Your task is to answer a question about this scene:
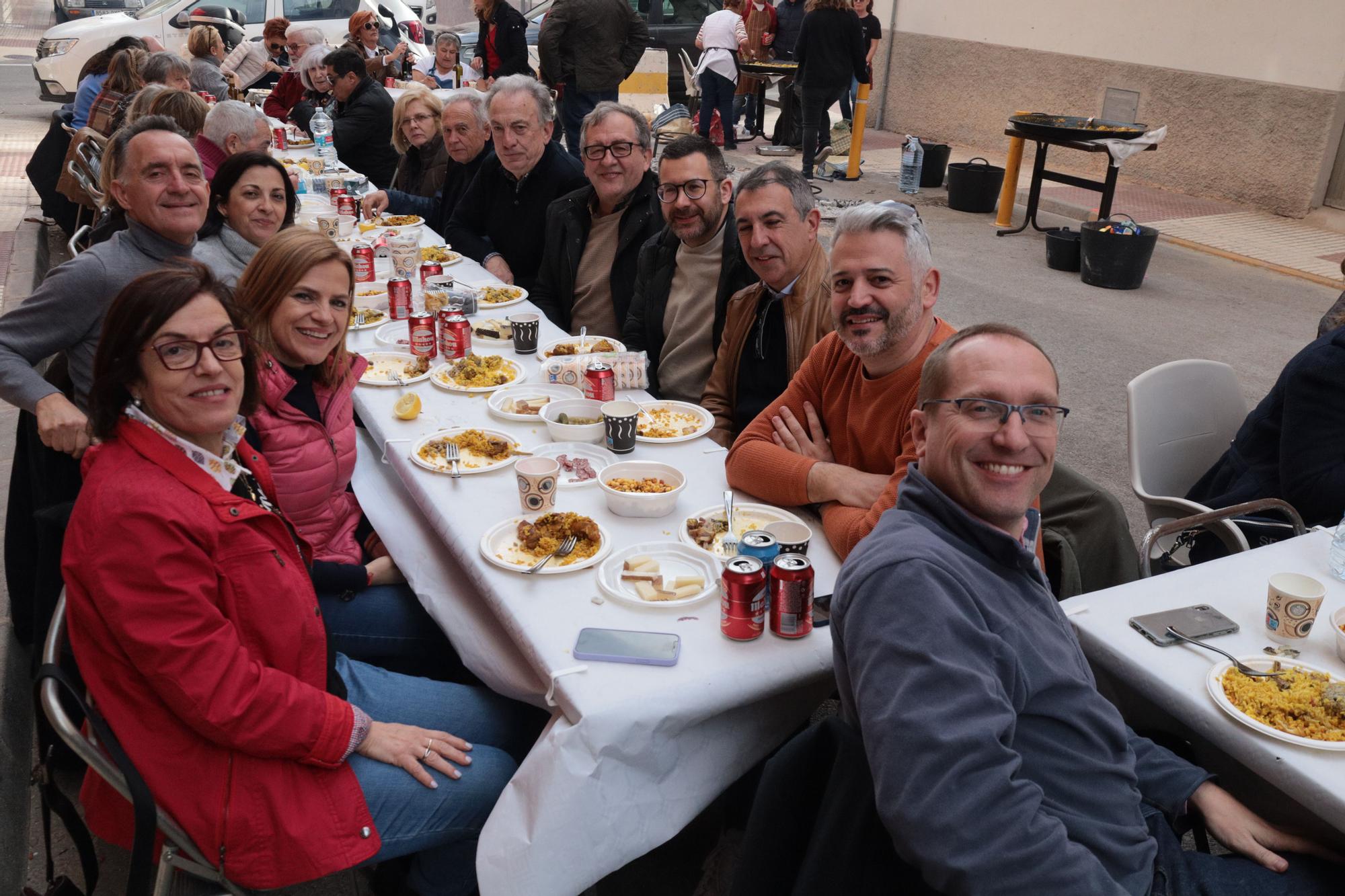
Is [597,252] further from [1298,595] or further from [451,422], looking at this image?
[1298,595]

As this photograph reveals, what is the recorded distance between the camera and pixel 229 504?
1961mm

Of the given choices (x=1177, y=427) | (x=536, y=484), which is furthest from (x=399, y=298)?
(x=1177, y=427)

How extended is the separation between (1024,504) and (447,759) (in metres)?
1.33

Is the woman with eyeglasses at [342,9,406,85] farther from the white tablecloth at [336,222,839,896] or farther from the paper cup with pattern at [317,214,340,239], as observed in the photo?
the white tablecloth at [336,222,839,896]

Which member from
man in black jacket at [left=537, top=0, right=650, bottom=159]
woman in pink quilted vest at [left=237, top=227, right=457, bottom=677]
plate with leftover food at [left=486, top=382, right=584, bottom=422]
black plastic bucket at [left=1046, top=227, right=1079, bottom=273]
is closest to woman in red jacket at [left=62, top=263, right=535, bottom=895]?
woman in pink quilted vest at [left=237, top=227, right=457, bottom=677]

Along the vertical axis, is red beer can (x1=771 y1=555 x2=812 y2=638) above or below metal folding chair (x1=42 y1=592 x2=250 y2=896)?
above

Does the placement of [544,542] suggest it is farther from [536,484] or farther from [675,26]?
[675,26]

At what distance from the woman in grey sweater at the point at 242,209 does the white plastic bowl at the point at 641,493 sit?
1.98m

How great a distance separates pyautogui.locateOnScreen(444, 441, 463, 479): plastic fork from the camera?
285 centimetres

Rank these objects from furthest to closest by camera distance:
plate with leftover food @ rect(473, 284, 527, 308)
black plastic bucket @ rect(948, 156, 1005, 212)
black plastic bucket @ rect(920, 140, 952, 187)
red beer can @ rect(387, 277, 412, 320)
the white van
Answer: the white van, black plastic bucket @ rect(920, 140, 952, 187), black plastic bucket @ rect(948, 156, 1005, 212), plate with leftover food @ rect(473, 284, 527, 308), red beer can @ rect(387, 277, 412, 320)

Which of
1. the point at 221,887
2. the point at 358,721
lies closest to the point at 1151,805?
the point at 358,721

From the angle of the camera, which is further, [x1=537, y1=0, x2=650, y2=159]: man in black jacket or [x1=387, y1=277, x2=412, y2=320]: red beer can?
[x1=537, y1=0, x2=650, y2=159]: man in black jacket

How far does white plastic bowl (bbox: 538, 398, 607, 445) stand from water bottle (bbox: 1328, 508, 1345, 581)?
1.95 m

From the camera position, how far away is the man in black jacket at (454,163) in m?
5.61
